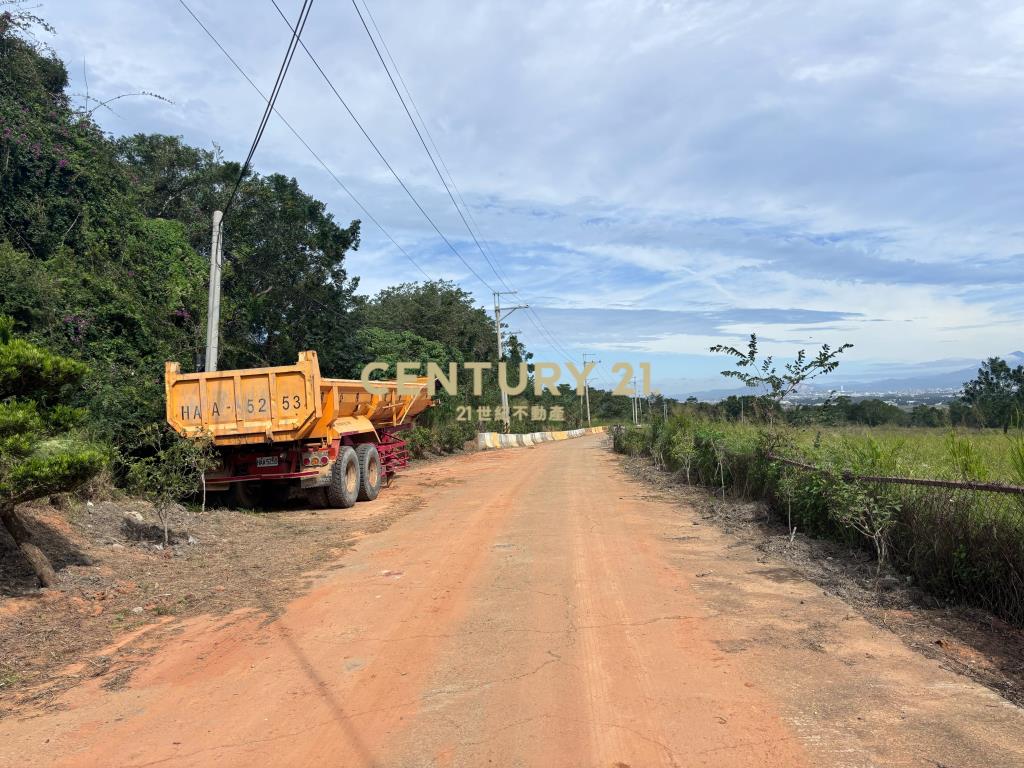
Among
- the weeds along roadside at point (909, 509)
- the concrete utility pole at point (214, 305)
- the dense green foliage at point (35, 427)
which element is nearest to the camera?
the weeds along roadside at point (909, 509)

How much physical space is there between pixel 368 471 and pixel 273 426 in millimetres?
3170

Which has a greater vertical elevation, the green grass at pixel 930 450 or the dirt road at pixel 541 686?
the green grass at pixel 930 450

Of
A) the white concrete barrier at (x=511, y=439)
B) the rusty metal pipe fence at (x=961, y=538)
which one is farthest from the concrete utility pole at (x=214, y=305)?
the white concrete barrier at (x=511, y=439)

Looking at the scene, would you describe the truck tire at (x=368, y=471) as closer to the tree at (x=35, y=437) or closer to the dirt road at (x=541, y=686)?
the dirt road at (x=541, y=686)

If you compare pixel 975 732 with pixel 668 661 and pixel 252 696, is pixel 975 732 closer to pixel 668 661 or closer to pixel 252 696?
pixel 668 661

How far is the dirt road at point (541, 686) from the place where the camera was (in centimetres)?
355

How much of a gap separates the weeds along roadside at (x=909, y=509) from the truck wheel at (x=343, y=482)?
23.9ft

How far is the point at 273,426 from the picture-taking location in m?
11.4

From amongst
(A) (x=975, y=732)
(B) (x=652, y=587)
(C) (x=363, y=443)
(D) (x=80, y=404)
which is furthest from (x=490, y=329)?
(A) (x=975, y=732)

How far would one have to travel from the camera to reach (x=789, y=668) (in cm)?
454

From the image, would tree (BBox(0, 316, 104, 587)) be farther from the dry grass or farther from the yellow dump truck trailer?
the yellow dump truck trailer

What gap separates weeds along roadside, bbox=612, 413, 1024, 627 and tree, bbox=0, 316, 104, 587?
23.3ft

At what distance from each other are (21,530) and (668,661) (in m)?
5.70

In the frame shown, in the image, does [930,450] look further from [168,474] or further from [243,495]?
[243,495]
